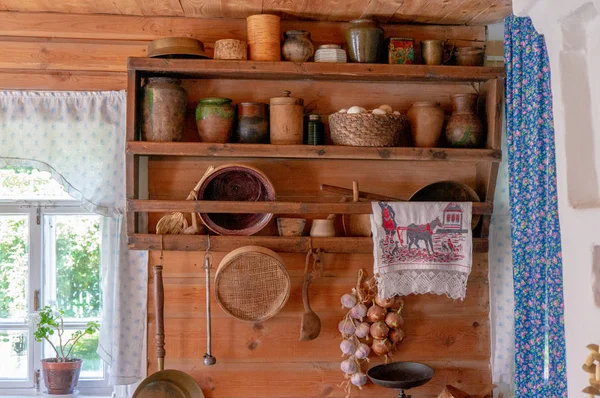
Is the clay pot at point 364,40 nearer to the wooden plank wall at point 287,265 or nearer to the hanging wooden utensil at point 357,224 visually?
the wooden plank wall at point 287,265

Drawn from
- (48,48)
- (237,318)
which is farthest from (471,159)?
(48,48)

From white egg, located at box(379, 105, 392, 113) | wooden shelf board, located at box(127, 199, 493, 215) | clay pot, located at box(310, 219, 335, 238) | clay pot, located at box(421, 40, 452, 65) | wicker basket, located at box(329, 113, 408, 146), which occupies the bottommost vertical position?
clay pot, located at box(310, 219, 335, 238)

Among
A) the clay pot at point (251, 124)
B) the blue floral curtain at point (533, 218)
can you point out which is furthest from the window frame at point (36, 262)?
the blue floral curtain at point (533, 218)

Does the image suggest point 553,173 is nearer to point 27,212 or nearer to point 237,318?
point 237,318

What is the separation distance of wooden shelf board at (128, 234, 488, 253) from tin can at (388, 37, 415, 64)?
2.34 feet

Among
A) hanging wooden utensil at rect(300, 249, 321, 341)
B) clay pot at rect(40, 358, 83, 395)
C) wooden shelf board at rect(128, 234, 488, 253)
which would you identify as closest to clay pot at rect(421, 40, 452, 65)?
wooden shelf board at rect(128, 234, 488, 253)

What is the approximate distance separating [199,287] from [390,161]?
930 mm

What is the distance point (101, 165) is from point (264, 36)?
0.82 meters

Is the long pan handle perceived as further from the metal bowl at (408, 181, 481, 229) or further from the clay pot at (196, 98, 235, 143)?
the metal bowl at (408, 181, 481, 229)

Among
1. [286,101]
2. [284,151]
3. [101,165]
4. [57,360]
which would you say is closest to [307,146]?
[284,151]

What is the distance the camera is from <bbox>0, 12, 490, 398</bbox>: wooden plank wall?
2.95 meters

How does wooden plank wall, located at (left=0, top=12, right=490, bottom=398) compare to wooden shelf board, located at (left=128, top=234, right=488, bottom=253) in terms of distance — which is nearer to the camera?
wooden shelf board, located at (left=128, top=234, right=488, bottom=253)

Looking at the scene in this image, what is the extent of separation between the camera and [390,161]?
3041 millimetres

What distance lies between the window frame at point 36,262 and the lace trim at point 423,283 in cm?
125
